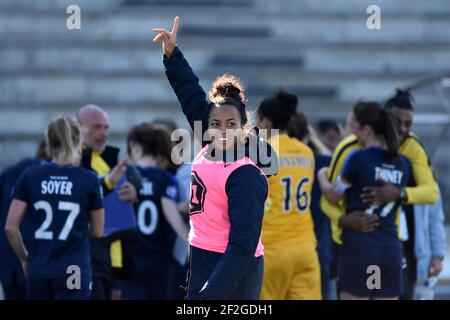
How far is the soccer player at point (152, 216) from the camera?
8.91 m

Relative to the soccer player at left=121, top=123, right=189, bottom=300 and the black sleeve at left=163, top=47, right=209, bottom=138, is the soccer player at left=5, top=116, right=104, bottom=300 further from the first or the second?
the soccer player at left=121, top=123, right=189, bottom=300

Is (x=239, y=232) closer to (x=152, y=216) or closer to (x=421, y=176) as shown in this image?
(x=421, y=176)

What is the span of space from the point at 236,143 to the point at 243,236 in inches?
18.5

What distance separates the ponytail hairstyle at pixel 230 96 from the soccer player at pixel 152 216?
3294 mm

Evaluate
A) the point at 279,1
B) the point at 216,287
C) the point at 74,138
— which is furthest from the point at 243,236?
the point at 279,1

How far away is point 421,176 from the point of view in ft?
26.4

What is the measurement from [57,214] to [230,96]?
6.73 feet

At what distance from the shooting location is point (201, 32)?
1509 centimetres

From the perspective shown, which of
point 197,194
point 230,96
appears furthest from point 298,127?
point 197,194

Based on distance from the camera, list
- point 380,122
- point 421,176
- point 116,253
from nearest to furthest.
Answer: point 380,122, point 421,176, point 116,253

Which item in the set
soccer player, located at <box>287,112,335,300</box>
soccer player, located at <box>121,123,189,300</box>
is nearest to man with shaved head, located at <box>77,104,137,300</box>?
soccer player, located at <box>121,123,189,300</box>

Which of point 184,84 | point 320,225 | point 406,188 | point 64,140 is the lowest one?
point 320,225

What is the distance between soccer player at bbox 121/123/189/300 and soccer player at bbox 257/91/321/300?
149 centimetres
